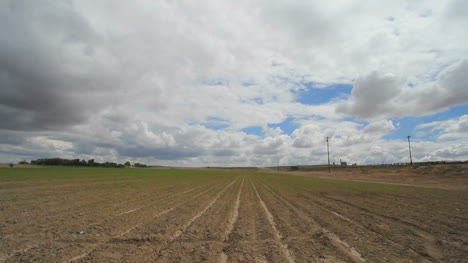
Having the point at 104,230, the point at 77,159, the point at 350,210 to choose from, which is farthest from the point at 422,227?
the point at 77,159

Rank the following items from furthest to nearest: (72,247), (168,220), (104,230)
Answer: (168,220), (104,230), (72,247)

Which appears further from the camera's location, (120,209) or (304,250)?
(120,209)

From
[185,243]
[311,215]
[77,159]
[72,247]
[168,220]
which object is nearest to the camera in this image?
[72,247]

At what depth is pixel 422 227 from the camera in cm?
949

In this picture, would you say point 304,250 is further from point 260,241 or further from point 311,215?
point 311,215

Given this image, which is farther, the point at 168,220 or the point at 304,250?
the point at 168,220

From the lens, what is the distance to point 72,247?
22.1ft

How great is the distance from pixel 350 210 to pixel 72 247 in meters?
13.5

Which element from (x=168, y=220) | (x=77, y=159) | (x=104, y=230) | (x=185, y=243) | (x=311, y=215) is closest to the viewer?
(x=185, y=243)

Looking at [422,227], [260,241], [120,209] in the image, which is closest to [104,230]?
[120,209]

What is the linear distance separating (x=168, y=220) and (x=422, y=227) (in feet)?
35.4

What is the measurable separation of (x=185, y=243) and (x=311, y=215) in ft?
23.8

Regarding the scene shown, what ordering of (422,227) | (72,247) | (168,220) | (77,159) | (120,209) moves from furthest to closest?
(77,159) < (120,209) < (168,220) < (422,227) < (72,247)

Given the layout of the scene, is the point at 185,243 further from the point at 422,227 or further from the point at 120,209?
the point at 422,227
